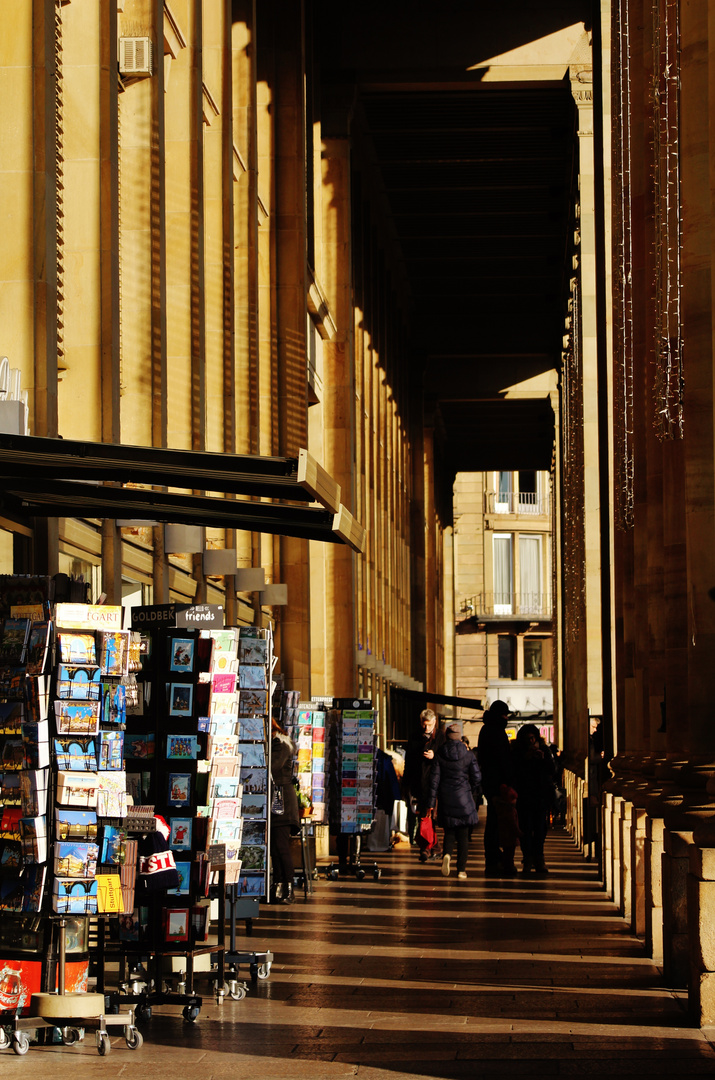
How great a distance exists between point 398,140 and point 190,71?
1833cm

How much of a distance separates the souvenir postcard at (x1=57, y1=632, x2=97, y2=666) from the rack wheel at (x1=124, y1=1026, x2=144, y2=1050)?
5.76ft

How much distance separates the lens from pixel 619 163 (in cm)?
1842

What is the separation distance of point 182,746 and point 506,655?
74.0m

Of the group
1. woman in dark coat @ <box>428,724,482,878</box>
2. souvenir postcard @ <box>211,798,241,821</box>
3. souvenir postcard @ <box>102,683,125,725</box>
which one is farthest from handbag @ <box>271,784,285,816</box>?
souvenir postcard @ <box>102,683,125,725</box>

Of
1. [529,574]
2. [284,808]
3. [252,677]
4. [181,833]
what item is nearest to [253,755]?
[252,677]

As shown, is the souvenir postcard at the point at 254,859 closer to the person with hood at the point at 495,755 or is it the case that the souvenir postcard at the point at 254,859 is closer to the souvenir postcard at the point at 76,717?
the souvenir postcard at the point at 76,717

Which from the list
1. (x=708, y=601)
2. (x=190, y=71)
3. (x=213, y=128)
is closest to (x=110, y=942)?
(x=708, y=601)

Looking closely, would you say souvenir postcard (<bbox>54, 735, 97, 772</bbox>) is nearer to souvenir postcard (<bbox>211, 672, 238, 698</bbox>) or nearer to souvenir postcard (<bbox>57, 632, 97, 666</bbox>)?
souvenir postcard (<bbox>57, 632, 97, 666</bbox>)

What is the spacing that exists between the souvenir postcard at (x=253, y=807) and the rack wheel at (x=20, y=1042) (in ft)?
16.4

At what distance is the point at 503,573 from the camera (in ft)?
272

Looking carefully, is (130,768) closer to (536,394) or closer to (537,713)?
(536,394)

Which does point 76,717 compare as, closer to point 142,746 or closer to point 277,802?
point 142,746

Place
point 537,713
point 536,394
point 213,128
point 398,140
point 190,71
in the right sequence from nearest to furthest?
point 190,71 → point 213,128 → point 398,140 → point 536,394 → point 537,713

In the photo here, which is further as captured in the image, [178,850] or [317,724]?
[317,724]
